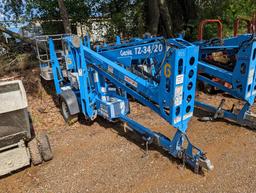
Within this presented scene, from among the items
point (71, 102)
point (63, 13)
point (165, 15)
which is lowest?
point (71, 102)

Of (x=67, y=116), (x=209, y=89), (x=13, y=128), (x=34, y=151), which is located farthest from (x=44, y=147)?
(x=209, y=89)

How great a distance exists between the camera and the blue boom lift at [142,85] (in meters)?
2.81

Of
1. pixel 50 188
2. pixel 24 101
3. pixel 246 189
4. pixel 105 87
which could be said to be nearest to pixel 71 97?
pixel 105 87

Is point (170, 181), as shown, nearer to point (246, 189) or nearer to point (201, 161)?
point (201, 161)

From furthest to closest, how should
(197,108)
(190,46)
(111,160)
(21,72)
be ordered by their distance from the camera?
(21,72) → (197,108) → (111,160) → (190,46)

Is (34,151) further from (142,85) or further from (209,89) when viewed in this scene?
(209,89)

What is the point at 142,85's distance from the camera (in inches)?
128

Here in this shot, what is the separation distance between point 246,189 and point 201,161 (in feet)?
2.16

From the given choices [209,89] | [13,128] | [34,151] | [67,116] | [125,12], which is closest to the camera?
[13,128]

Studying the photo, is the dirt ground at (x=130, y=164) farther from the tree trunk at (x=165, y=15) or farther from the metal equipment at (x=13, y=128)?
the tree trunk at (x=165, y=15)

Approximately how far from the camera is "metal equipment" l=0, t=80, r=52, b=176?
2986 mm

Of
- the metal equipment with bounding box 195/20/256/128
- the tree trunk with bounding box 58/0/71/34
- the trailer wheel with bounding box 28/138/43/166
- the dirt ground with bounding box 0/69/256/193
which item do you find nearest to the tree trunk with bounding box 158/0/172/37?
the tree trunk with bounding box 58/0/71/34

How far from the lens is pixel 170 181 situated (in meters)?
3.04

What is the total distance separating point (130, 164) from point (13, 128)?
1857mm
